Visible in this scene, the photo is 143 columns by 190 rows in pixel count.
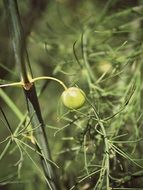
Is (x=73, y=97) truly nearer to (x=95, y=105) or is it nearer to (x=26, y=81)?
(x=26, y=81)

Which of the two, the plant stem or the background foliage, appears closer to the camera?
the plant stem

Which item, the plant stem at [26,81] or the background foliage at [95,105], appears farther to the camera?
the background foliage at [95,105]

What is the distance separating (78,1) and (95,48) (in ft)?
1.79

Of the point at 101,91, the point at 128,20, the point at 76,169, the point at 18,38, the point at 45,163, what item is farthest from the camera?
the point at 128,20

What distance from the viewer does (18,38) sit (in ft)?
2.08

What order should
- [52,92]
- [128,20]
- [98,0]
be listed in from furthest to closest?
1. [52,92]
2. [98,0]
3. [128,20]

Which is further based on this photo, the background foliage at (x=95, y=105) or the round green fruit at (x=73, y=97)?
the background foliage at (x=95, y=105)

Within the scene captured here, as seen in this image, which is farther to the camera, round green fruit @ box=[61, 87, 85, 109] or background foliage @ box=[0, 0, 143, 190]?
background foliage @ box=[0, 0, 143, 190]

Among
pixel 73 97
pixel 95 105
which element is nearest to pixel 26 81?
pixel 73 97

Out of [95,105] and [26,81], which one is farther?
[95,105]

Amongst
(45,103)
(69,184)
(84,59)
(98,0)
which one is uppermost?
(98,0)

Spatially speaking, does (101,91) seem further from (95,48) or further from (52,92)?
(52,92)

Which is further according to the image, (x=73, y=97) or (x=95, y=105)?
(x=95, y=105)

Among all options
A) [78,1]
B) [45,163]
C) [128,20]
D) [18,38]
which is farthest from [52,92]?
[18,38]
